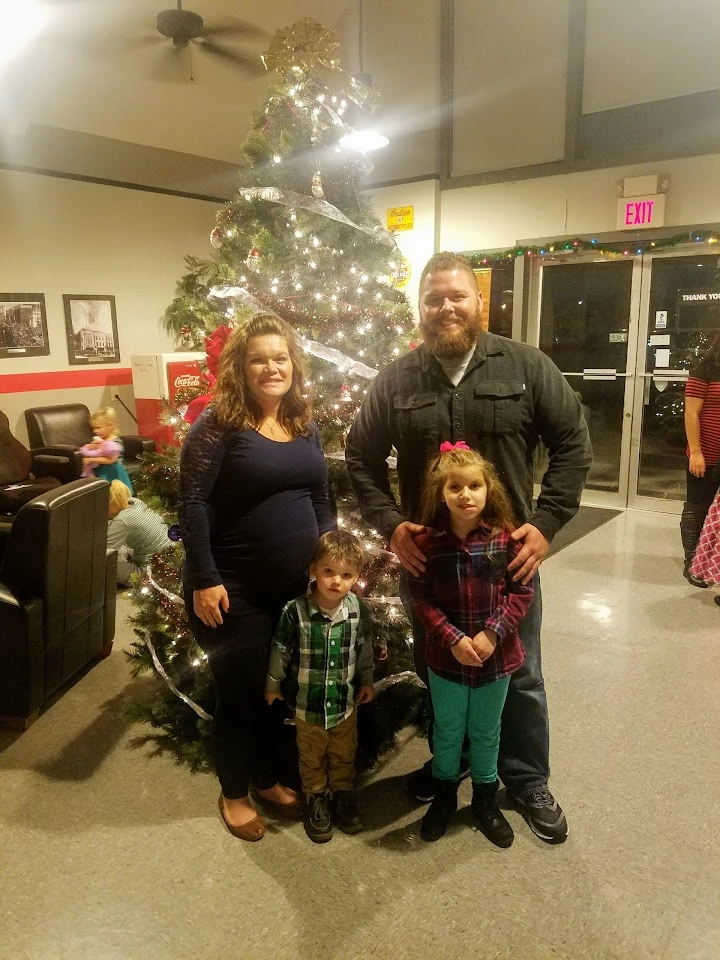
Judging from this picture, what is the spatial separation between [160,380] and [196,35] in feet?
11.3

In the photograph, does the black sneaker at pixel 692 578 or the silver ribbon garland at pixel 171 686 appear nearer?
the silver ribbon garland at pixel 171 686

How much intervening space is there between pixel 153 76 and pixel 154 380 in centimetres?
294

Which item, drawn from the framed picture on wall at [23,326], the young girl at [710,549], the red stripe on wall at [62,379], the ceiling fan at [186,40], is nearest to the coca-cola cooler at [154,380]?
the red stripe on wall at [62,379]

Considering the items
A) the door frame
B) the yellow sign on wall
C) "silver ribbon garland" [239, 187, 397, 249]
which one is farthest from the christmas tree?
the yellow sign on wall

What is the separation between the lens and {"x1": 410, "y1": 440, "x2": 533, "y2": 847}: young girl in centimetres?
184

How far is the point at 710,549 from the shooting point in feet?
12.7

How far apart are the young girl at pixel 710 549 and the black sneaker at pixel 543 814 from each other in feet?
7.15

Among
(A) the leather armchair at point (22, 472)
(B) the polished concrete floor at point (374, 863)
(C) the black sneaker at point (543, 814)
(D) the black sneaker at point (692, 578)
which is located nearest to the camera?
(B) the polished concrete floor at point (374, 863)

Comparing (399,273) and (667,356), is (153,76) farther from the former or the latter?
(667,356)

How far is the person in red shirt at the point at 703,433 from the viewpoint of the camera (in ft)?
12.9

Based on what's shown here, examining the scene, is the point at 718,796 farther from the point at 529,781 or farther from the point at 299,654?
the point at 299,654

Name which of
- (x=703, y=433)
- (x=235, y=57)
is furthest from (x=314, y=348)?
(x=235, y=57)

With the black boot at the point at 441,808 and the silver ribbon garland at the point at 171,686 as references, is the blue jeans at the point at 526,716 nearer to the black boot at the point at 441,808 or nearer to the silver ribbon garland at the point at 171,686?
the black boot at the point at 441,808

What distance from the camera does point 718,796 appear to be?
7.42 feet
